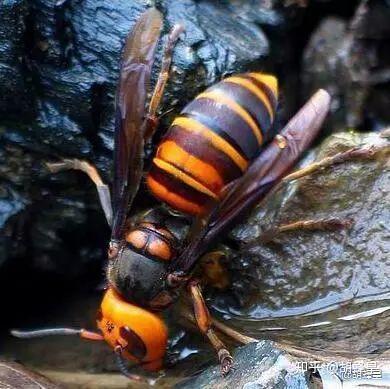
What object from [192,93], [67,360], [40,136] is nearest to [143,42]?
[192,93]

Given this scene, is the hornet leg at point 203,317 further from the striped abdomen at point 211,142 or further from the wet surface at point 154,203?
the striped abdomen at point 211,142

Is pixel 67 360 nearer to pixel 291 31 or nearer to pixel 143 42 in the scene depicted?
pixel 143 42

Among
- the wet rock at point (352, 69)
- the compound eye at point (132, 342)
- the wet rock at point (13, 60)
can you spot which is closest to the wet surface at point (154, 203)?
the wet rock at point (13, 60)

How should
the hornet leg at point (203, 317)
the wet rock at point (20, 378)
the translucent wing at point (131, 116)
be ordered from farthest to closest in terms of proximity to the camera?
the translucent wing at point (131, 116), the hornet leg at point (203, 317), the wet rock at point (20, 378)

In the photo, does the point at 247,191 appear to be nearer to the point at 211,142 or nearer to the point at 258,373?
the point at 211,142

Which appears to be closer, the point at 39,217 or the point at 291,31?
the point at 39,217

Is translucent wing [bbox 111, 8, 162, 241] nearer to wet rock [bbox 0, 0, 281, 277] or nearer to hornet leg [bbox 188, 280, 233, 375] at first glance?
wet rock [bbox 0, 0, 281, 277]

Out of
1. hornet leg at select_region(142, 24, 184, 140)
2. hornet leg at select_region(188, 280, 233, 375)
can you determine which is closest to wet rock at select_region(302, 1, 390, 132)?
hornet leg at select_region(142, 24, 184, 140)
